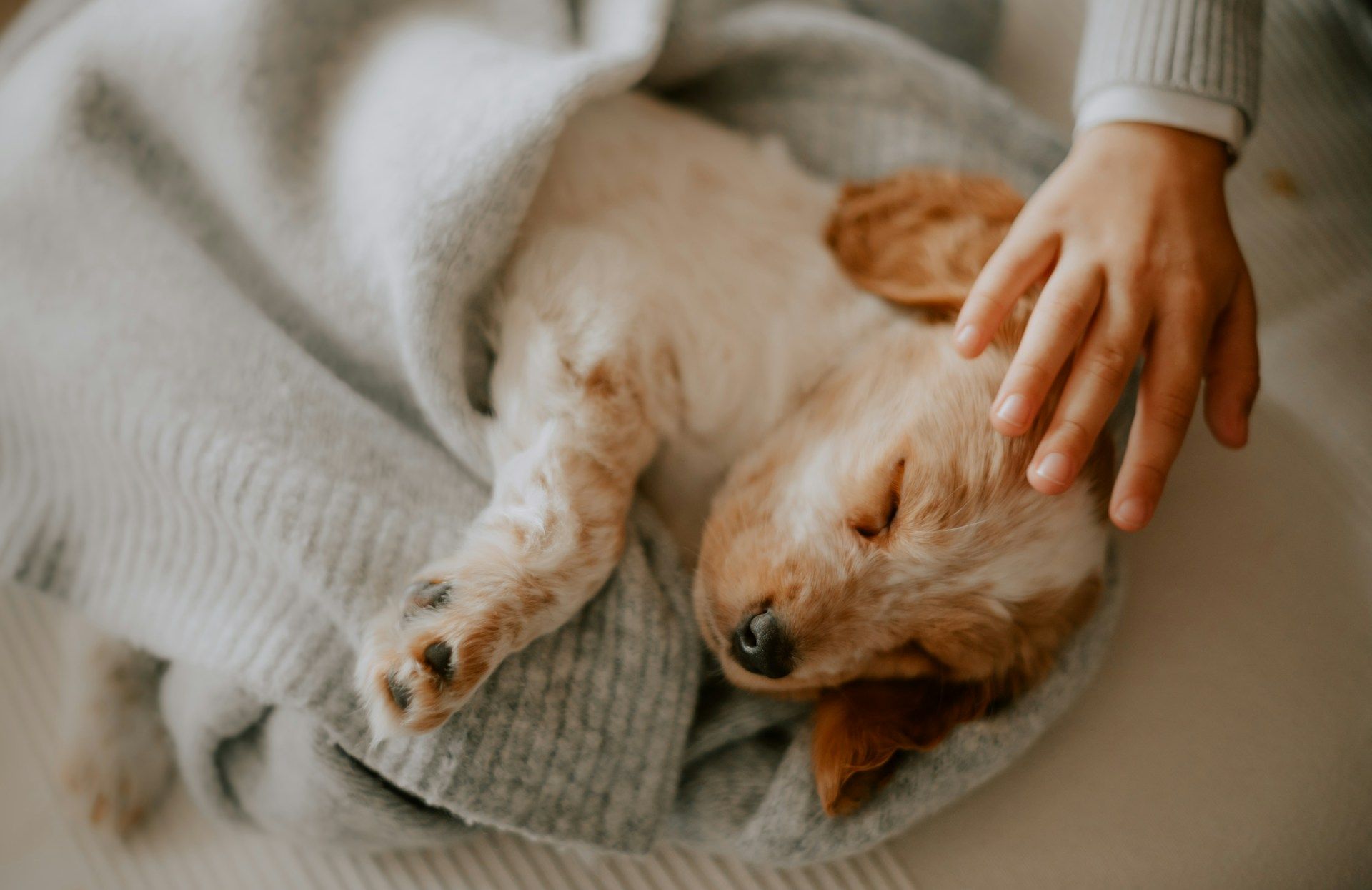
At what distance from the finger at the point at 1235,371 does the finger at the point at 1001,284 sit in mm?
265

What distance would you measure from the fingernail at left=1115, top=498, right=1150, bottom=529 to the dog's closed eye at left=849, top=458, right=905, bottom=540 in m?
0.26

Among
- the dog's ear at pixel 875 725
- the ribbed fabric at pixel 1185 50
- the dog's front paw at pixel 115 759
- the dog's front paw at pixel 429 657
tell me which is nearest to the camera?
the dog's front paw at pixel 429 657

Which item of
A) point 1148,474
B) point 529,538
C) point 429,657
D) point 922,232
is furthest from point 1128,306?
point 429,657

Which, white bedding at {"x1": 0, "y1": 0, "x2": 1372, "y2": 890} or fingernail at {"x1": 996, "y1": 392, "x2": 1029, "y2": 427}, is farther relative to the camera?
white bedding at {"x1": 0, "y1": 0, "x2": 1372, "y2": 890}

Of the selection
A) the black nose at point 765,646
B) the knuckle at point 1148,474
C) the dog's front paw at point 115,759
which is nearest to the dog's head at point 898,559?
the black nose at point 765,646

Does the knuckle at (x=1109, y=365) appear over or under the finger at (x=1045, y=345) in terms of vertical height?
under

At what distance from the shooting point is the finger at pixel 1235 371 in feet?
3.57

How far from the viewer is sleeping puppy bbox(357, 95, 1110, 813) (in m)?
1.03

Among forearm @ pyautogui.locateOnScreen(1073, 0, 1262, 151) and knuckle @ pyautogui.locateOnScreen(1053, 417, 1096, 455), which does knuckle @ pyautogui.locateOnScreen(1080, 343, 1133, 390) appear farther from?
forearm @ pyautogui.locateOnScreen(1073, 0, 1262, 151)

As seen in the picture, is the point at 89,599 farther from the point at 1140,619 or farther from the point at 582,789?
the point at 1140,619

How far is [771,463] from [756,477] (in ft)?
0.10

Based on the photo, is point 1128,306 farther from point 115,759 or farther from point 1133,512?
point 115,759

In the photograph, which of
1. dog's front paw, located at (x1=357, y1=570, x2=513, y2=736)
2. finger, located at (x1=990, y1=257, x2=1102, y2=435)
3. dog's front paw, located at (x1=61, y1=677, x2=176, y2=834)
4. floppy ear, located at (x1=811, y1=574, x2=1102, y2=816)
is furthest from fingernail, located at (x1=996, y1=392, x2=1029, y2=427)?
dog's front paw, located at (x1=61, y1=677, x2=176, y2=834)

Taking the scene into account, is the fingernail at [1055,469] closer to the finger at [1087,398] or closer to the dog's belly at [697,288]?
the finger at [1087,398]
